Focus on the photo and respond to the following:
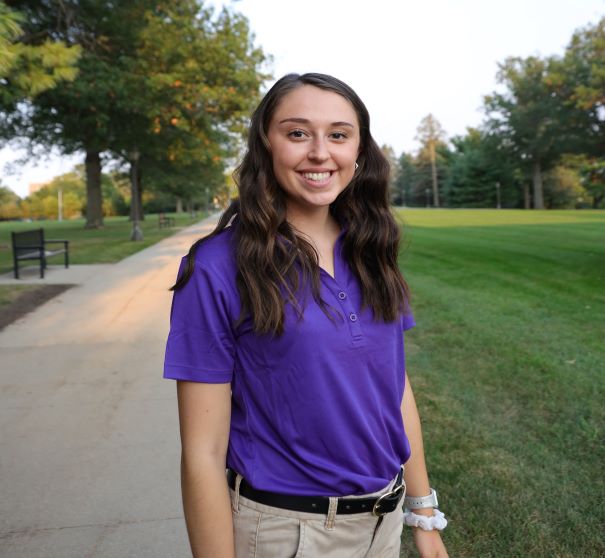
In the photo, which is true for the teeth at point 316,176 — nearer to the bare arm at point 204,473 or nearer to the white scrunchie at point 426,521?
the bare arm at point 204,473

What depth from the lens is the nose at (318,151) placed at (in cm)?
143

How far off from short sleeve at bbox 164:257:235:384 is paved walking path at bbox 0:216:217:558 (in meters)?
1.96

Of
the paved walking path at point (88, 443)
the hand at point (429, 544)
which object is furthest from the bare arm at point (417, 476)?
the paved walking path at point (88, 443)

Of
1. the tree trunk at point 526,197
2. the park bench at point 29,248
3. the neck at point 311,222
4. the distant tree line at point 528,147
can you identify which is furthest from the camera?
the tree trunk at point 526,197

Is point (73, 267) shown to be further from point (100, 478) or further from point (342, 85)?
point (342, 85)

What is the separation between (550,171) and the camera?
72.5m

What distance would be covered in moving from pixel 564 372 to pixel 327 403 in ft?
15.2

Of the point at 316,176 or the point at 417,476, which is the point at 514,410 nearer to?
the point at 417,476

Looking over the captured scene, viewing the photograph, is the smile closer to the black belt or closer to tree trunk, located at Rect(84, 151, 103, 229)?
the black belt

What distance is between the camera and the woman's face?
1440 mm

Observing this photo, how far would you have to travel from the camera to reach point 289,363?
1.32 metres

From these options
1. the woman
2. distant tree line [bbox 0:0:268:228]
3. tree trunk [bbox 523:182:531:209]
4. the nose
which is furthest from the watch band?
tree trunk [bbox 523:182:531:209]

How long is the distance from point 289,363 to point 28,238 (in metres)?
12.7

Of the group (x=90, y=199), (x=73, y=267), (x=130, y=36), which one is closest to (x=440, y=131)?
(x=90, y=199)
